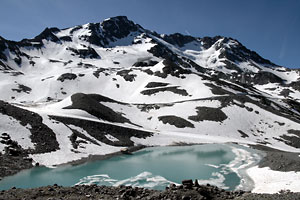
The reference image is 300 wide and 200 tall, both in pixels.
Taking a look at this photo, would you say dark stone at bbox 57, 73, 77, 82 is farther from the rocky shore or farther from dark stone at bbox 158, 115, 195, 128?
the rocky shore

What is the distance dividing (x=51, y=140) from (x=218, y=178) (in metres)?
33.5

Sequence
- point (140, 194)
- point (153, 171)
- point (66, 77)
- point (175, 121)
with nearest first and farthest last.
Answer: point (140, 194) < point (153, 171) < point (175, 121) < point (66, 77)

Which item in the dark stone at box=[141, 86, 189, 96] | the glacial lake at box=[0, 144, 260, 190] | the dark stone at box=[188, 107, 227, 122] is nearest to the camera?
the glacial lake at box=[0, 144, 260, 190]

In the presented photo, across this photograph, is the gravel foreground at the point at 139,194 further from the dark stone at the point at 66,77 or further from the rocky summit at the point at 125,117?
the dark stone at the point at 66,77

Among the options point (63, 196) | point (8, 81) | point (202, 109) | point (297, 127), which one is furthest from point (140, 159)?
point (8, 81)

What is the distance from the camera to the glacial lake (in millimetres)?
30094

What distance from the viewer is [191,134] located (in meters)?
72.4

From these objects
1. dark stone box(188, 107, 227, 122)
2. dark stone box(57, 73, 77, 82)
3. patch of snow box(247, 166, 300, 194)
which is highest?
dark stone box(57, 73, 77, 82)

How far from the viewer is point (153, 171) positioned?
35906mm

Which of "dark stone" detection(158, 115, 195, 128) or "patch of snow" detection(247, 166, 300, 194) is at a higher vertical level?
"dark stone" detection(158, 115, 195, 128)

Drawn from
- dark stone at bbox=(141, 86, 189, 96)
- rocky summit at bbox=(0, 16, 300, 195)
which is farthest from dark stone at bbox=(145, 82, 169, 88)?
dark stone at bbox=(141, 86, 189, 96)

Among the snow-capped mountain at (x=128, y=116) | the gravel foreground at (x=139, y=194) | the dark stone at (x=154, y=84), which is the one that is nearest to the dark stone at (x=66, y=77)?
the snow-capped mountain at (x=128, y=116)

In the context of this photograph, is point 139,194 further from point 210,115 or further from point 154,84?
point 154,84

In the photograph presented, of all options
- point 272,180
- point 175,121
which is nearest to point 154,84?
point 175,121
